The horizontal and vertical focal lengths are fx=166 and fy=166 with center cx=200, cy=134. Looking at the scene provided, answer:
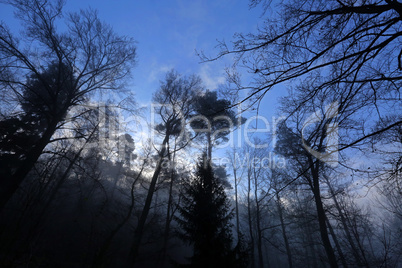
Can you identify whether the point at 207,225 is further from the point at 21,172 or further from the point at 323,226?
the point at 21,172

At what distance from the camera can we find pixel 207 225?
7.35 m

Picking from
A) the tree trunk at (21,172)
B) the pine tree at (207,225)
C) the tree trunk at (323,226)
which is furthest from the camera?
the pine tree at (207,225)

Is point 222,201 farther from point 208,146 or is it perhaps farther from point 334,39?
point 334,39

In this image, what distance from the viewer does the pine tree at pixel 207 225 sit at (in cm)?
661

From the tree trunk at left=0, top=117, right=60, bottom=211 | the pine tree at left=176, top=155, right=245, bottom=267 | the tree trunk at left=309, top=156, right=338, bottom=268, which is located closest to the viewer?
the tree trunk at left=0, top=117, right=60, bottom=211

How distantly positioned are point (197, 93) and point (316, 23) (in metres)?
9.38

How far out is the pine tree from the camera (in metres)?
6.61

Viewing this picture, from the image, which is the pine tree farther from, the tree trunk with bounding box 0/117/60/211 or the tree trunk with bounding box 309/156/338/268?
the tree trunk with bounding box 0/117/60/211

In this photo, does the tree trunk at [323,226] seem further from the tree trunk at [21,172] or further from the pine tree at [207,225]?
the tree trunk at [21,172]

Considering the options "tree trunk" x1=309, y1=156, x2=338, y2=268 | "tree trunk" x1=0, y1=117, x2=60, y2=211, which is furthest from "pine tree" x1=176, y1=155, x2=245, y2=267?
"tree trunk" x1=0, y1=117, x2=60, y2=211

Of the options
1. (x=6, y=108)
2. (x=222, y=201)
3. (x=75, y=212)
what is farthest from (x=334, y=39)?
(x=75, y=212)

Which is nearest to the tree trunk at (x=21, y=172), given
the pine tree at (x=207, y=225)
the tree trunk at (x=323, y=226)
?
the pine tree at (x=207, y=225)

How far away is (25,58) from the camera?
16.6ft

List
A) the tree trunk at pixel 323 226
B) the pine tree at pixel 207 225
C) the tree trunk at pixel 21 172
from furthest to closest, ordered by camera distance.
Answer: the pine tree at pixel 207 225
the tree trunk at pixel 323 226
the tree trunk at pixel 21 172
